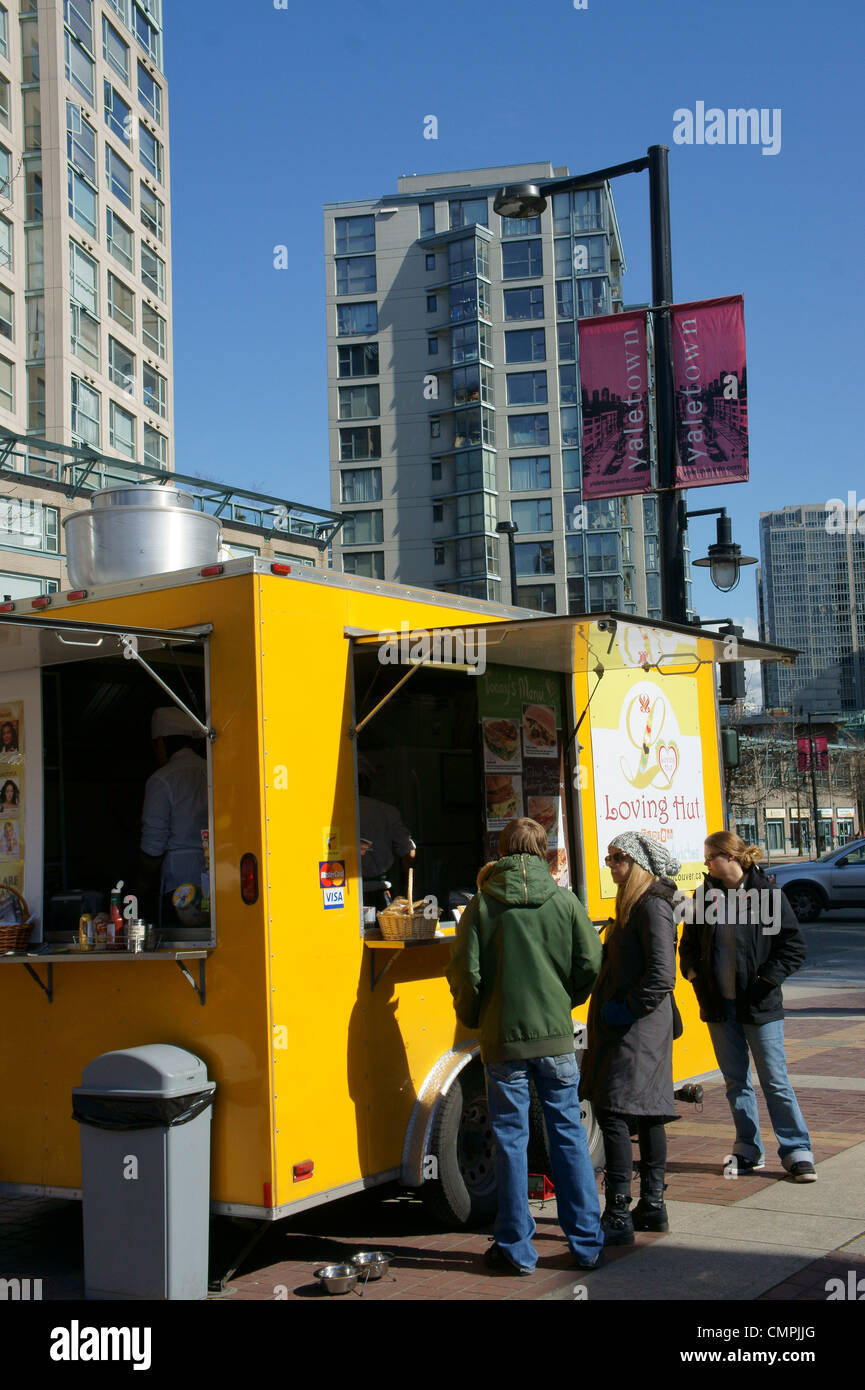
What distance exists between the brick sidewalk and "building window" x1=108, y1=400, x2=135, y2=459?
130 ft

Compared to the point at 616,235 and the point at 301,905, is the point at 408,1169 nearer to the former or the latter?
the point at 301,905

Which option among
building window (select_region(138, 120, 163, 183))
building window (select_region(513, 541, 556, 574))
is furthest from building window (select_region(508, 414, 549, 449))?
building window (select_region(138, 120, 163, 183))

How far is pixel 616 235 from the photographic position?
72.1m

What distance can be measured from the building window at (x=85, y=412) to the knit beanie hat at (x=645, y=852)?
38.0 m

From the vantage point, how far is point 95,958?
5730 millimetres

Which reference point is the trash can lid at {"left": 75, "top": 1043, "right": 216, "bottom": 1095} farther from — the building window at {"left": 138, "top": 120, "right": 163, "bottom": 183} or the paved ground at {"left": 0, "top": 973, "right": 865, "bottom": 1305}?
the building window at {"left": 138, "top": 120, "right": 163, "bottom": 183}

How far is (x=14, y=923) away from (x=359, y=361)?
223 feet

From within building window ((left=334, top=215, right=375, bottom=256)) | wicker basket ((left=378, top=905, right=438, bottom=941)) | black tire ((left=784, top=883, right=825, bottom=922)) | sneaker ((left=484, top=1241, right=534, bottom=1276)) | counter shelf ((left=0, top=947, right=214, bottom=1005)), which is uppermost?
building window ((left=334, top=215, right=375, bottom=256))

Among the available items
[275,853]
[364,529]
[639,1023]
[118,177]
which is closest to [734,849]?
[639,1023]

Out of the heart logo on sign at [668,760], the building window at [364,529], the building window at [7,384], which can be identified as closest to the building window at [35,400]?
the building window at [7,384]

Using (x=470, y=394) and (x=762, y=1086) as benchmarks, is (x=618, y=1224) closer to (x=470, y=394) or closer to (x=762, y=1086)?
(x=762, y=1086)

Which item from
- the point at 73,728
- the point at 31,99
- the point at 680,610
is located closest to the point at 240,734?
the point at 73,728

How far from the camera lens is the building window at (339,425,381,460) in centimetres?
7062
